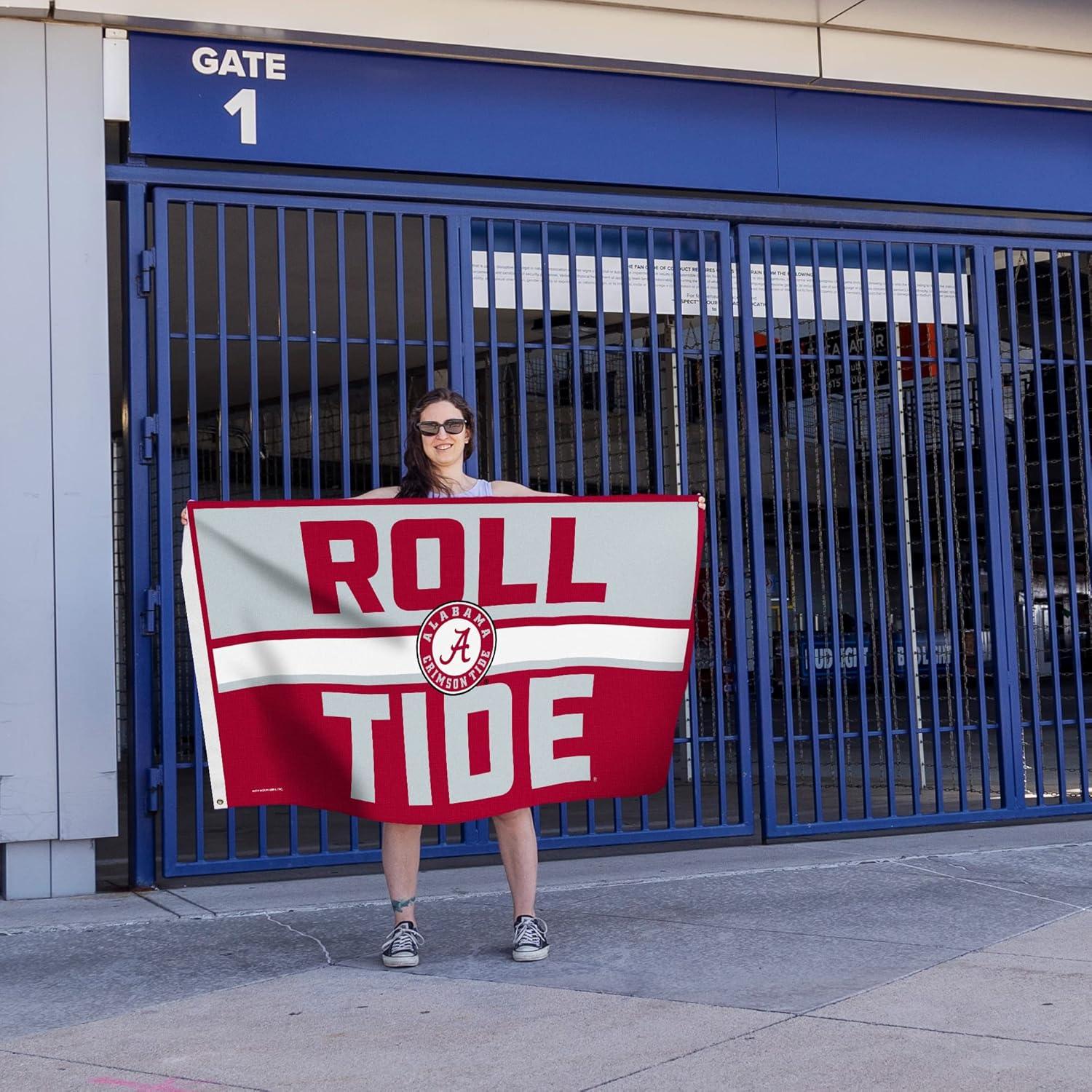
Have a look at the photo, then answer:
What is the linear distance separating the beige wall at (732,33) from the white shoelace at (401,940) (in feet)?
11.9

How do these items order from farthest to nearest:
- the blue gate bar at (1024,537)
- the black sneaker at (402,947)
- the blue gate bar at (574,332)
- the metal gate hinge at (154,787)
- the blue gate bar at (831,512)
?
the blue gate bar at (1024,537) → the blue gate bar at (831,512) → the blue gate bar at (574,332) → the metal gate hinge at (154,787) → the black sneaker at (402,947)

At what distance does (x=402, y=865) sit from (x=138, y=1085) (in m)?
1.25

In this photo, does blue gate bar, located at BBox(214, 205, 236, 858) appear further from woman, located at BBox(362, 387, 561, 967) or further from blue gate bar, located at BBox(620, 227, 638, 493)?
blue gate bar, located at BBox(620, 227, 638, 493)

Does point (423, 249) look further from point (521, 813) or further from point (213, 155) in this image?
point (521, 813)

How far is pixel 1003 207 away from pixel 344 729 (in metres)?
4.40

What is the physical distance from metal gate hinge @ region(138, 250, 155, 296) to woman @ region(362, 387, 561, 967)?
1.74 meters

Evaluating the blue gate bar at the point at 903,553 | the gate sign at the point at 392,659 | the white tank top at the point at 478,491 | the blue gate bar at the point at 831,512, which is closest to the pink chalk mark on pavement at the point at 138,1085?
the gate sign at the point at 392,659

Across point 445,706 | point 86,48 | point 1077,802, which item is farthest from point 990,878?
point 86,48

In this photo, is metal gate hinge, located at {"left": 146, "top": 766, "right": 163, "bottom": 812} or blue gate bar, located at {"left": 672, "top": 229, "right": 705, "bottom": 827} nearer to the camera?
metal gate hinge, located at {"left": 146, "top": 766, "right": 163, "bottom": 812}

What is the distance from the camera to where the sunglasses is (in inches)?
177

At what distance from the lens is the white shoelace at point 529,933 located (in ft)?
14.1

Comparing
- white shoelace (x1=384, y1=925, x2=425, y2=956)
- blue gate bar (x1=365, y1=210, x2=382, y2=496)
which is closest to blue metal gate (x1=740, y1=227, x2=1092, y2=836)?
blue gate bar (x1=365, y1=210, x2=382, y2=496)

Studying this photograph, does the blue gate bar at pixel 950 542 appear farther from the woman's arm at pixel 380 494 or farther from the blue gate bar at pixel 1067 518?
the woman's arm at pixel 380 494

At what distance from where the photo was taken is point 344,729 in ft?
14.6
